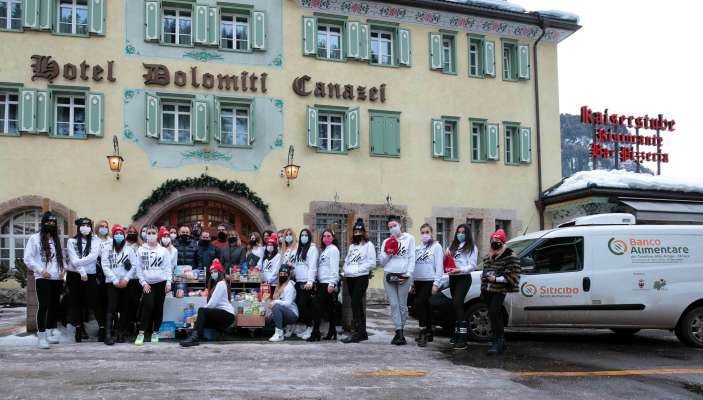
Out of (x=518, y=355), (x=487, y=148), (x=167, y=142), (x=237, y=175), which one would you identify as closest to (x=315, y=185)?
(x=237, y=175)

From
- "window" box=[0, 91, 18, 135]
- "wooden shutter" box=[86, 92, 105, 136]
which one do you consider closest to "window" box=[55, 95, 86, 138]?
"wooden shutter" box=[86, 92, 105, 136]

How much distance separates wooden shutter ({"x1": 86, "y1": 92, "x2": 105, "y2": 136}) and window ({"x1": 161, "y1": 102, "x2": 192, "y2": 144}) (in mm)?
1590

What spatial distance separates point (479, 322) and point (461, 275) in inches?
39.1

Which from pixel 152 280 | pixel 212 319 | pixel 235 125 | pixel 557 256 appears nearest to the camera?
pixel 152 280

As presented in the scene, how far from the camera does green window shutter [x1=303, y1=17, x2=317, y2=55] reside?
64.9 feet

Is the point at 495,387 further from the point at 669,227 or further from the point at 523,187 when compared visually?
the point at 523,187

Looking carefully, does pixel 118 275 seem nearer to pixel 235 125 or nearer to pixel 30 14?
pixel 235 125

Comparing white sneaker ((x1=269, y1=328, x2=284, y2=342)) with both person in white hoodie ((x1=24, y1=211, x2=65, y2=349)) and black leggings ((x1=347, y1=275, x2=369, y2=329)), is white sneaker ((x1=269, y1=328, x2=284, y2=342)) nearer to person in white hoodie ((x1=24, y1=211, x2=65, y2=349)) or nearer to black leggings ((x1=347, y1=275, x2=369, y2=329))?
black leggings ((x1=347, y1=275, x2=369, y2=329))

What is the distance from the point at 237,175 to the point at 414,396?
43.0 feet

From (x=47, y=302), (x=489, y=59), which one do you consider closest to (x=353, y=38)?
(x=489, y=59)

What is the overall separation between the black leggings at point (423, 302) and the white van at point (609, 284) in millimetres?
723

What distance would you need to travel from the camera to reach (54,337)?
991 cm

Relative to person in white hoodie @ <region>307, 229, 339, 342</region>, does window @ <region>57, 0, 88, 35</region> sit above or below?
above

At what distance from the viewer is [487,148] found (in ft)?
70.3
